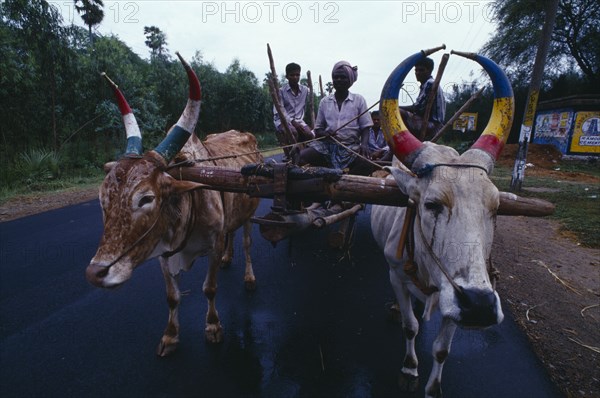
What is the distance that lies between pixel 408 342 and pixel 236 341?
158 centimetres

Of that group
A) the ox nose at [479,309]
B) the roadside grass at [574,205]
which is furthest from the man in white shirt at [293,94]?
the roadside grass at [574,205]

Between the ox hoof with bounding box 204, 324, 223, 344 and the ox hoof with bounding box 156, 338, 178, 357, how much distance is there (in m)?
0.30

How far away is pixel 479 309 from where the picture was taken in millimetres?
1631

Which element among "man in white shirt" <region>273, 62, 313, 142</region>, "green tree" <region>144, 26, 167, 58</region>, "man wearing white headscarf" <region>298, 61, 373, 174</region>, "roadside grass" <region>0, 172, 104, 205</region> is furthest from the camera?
"green tree" <region>144, 26, 167, 58</region>

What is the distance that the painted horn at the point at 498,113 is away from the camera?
2211 mm

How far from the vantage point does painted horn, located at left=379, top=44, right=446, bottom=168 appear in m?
2.23

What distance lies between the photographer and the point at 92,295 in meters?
3.98

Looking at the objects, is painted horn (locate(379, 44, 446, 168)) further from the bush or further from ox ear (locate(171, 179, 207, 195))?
the bush

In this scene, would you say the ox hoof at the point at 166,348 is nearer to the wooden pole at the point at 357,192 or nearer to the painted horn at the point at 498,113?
the wooden pole at the point at 357,192

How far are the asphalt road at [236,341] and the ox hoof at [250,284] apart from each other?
0.07 metres

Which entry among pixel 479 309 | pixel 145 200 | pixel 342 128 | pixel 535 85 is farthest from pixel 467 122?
pixel 145 200

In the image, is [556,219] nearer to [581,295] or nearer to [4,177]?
[581,295]

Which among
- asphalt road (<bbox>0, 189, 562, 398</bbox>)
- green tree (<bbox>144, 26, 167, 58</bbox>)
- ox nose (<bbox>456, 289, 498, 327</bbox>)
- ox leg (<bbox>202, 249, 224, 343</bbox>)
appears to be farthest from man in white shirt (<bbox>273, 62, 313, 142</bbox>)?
green tree (<bbox>144, 26, 167, 58</bbox>)

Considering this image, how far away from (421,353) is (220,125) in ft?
81.3
